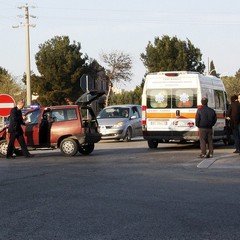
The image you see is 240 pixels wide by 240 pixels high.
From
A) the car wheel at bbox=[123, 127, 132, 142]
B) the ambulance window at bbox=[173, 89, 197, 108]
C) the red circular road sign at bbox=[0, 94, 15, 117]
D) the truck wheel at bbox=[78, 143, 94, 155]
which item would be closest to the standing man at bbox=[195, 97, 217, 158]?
the ambulance window at bbox=[173, 89, 197, 108]

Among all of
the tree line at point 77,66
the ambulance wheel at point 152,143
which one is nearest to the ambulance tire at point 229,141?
the ambulance wheel at point 152,143

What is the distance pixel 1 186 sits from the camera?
10734 mm

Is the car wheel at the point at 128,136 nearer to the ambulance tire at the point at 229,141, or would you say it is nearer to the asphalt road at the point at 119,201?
the ambulance tire at the point at 229,141

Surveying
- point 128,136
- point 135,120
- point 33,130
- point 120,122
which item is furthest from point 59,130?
point 135,120

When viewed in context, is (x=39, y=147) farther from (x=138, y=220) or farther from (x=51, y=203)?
(x=138, y=220)

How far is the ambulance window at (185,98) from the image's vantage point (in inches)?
762

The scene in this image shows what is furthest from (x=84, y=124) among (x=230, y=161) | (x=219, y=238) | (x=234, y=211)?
(x=219, y=238)

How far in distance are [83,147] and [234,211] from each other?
10.7 metres

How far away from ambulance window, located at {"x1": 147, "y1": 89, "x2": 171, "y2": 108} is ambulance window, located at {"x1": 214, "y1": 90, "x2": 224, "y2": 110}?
2.30 metres

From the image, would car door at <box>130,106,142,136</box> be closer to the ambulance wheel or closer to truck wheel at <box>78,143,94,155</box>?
the ambulance wheel

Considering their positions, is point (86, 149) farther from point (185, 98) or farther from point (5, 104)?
point (185, 98)

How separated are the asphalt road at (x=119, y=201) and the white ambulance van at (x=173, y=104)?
4.60 metres

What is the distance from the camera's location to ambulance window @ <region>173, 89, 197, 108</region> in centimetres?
1935

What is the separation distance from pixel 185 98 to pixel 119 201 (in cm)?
1098
